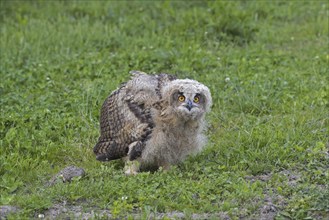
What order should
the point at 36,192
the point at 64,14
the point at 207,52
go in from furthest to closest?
the point at 64,14
the point at 207,52
the point at 36,192

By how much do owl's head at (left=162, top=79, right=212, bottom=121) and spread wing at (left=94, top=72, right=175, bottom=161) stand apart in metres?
0.27

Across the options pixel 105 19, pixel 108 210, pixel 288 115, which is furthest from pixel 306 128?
pixel 105 19

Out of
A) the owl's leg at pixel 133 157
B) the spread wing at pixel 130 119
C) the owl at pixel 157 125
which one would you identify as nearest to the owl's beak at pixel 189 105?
the owl at pixel 157 125

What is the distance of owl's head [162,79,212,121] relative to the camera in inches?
306

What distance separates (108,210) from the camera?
693 cm

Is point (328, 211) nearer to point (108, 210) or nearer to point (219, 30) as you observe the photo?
point (108, 210)

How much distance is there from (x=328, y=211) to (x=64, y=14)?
7838 millimetres

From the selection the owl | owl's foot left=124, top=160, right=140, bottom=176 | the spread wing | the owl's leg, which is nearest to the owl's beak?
the owl

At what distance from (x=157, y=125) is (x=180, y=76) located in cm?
277

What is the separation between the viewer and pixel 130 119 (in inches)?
321

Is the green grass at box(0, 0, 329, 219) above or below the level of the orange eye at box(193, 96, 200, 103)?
below

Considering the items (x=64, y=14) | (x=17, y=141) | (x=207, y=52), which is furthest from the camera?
(x=64, y=14)

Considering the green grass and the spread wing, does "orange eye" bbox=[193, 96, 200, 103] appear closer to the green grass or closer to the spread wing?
the spread wing

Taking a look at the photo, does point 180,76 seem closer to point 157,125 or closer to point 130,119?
point 130,119
